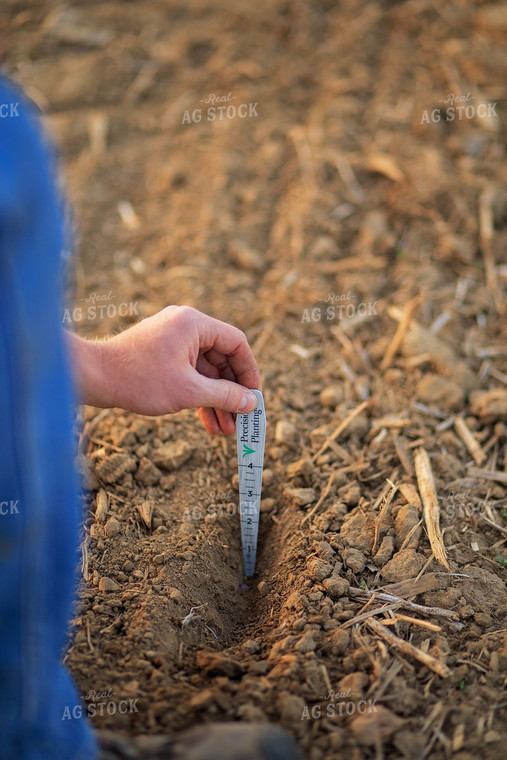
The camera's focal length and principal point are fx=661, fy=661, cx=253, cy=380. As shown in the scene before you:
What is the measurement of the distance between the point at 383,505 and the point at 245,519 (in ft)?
1.99

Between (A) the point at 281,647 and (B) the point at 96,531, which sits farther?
(B) the point at 96,531

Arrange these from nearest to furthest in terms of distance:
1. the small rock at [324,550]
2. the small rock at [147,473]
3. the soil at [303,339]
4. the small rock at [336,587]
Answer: the soil at [303,339] < the small rock at [336,587] < the small rock at [324,550] < the small rock at [147,473]

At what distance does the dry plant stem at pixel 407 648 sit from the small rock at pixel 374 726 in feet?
0.83

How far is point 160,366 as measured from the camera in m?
2.33

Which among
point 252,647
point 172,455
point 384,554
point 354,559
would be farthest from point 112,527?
point 384,554

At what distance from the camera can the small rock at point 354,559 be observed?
8.70ft

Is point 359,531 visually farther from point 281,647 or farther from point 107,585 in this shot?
point 107,585

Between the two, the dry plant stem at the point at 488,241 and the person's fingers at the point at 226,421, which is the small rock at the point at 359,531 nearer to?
the person's fingers at the point at 226,421

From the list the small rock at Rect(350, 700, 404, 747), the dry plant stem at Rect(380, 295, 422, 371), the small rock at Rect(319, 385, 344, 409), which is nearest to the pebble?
the small rock at Rect(350, 700, 404, 747)

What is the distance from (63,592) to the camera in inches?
66.6

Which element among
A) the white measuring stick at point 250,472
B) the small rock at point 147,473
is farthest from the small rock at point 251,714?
the small rock at point 147,473

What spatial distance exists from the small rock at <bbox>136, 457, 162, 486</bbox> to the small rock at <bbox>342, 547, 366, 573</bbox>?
0.93 m

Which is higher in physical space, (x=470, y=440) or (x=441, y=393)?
(x=441, y=393)

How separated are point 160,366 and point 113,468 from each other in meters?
0.87
